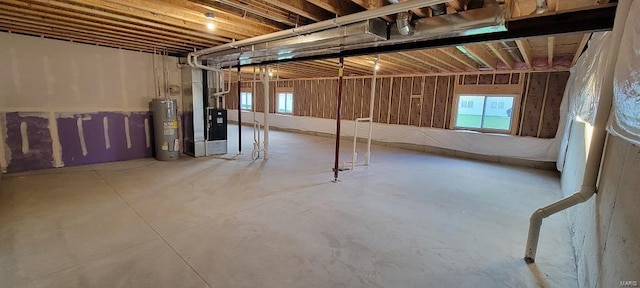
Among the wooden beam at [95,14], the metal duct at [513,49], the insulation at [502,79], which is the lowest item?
the insulation at [502,79]

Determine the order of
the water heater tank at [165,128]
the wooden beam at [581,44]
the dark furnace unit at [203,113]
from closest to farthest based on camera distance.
A: the wooden beam at [581,44] → the water heater tank at [165,128] → the dark furnace unit at [203,113]

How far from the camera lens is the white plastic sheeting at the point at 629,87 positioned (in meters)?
1.10

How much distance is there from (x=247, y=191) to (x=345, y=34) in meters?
2.35

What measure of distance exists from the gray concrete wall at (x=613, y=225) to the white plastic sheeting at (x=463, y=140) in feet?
14.0

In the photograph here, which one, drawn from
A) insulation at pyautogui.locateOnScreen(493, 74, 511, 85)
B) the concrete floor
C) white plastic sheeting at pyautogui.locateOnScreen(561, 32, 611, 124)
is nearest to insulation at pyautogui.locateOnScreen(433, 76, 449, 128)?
insulation at pyautogui.locateOnScreen(493, 74, 511, 85)

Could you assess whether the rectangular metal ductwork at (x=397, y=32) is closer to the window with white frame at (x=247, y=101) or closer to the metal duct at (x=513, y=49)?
the metal duct at (x=513, y=49)

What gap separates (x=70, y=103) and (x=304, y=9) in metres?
4.57

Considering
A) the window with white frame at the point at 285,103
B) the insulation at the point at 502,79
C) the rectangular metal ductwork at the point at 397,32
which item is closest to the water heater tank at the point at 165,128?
the rectangular metal ductwork at the point at 397,32

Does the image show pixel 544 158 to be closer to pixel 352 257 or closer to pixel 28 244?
pixel 352 257

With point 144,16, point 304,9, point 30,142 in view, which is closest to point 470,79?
point 304,9

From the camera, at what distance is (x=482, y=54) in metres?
4.99

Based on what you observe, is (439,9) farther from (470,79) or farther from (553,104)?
(553,104)

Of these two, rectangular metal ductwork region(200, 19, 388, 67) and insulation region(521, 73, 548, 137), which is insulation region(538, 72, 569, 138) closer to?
insulation region(521, 73, 548, 137)

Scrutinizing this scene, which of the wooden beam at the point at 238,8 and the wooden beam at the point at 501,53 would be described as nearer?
the wooden beam at the point at 238,8
